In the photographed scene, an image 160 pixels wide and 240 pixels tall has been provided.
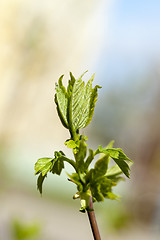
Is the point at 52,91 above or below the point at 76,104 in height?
above

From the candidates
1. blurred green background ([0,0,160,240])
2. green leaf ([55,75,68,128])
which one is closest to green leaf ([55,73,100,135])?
green leaf ([55,75,68,128])

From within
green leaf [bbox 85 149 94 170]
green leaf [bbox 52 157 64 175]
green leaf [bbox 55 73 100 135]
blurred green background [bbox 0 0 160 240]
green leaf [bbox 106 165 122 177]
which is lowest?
green leaf [bbox 85 149 94 170]

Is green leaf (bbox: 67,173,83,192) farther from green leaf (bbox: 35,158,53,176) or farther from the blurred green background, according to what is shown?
the blurred green background

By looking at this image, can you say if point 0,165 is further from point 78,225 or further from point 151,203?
point 151,203

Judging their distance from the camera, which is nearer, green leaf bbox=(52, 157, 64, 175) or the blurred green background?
green leaf bbox=(52, 157, 64, 175)

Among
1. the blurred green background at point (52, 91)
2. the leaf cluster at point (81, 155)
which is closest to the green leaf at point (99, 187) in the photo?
the leaf cluster at point (81, 155)

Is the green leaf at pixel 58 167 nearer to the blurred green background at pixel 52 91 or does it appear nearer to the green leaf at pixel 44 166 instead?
the green leaf at pixel 44 166

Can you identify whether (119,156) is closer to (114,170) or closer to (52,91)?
(114,170)

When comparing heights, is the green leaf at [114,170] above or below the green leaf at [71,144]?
below

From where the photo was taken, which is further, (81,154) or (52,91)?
Answer: (52,91)

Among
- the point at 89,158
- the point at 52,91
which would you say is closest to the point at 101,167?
the point at 89,158

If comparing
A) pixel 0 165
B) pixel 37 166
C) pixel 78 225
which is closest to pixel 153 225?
pixel 78 225
